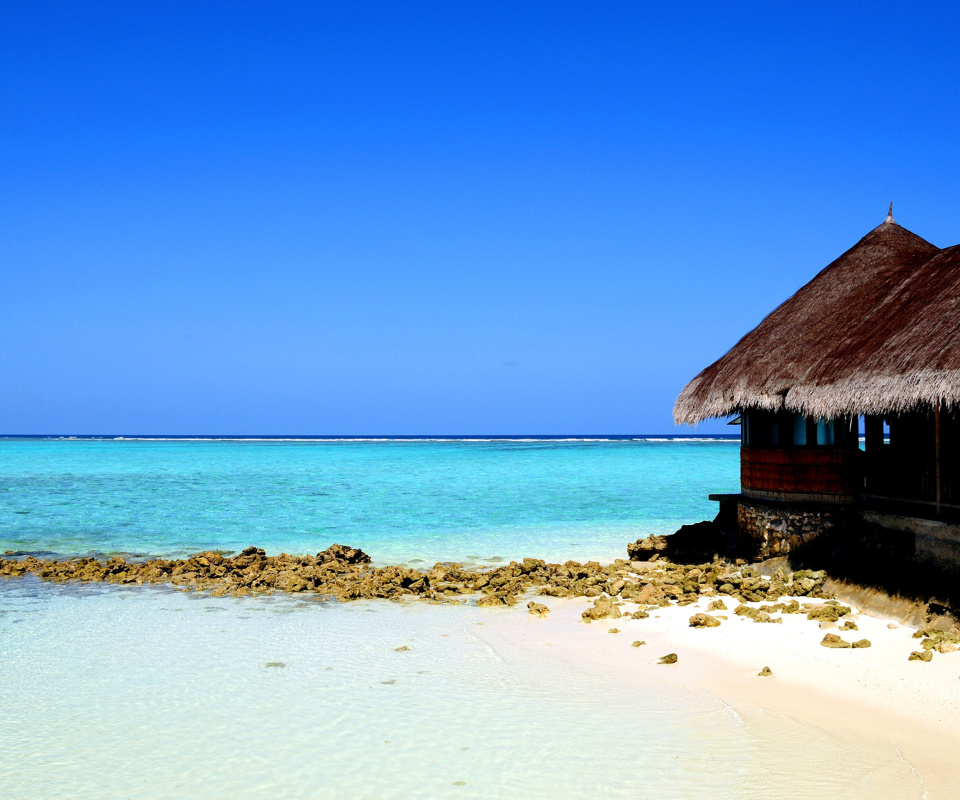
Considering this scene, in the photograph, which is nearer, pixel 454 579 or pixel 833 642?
pixel 833 642

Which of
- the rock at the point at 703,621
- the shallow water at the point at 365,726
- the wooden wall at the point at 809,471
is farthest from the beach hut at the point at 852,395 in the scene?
the shallow water at the point at 365,726

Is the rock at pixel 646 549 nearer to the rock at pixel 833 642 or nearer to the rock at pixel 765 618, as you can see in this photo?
the rock at pixel 765 618

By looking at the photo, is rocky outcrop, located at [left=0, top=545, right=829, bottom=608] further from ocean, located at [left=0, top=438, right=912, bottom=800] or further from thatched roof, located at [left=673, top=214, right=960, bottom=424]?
thatched roof, located at [left=673, top=214, right=960, bottom=424]

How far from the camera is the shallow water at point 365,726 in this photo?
4770 mm

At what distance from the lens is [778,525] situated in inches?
393

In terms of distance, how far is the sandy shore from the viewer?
507cm

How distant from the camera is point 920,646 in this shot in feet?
22.2

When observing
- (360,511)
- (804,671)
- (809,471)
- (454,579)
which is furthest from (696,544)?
(360,511)

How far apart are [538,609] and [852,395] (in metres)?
3.94

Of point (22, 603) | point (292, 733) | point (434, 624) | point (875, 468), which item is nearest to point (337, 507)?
point (22, 603)

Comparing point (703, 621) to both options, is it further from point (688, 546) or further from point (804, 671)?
point (688, 546)

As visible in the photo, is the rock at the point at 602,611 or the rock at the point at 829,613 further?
the rock at the point at 602,611

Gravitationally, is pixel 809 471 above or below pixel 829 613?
above

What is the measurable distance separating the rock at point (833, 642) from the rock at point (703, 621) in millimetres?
1163
